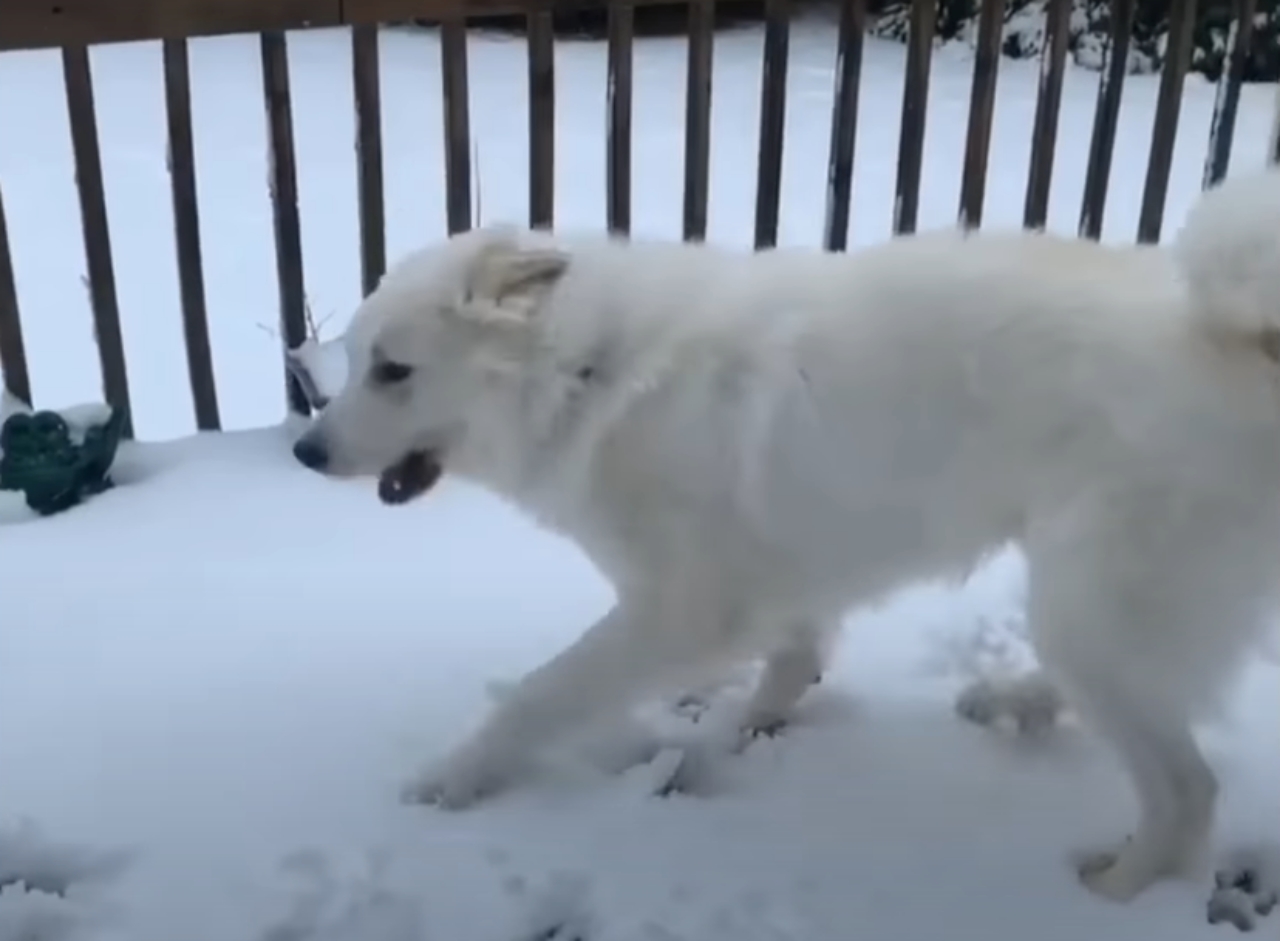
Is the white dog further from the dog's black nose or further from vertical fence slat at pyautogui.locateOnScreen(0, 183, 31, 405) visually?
vertical fence slat at pyautogui.locateOnScreen(0, 183, 31, 405)

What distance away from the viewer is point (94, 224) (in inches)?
150

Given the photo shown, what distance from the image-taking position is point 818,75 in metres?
8.55

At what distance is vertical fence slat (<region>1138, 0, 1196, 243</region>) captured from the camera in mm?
4445

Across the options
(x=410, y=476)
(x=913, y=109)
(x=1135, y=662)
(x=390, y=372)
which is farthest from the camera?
(x=913, y=109)

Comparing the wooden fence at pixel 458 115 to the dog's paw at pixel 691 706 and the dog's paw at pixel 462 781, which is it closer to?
the dog's paw at pixel 691 706

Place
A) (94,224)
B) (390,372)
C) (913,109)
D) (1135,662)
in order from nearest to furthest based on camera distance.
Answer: (1135,662), (390,372), (94,224), (913,109)

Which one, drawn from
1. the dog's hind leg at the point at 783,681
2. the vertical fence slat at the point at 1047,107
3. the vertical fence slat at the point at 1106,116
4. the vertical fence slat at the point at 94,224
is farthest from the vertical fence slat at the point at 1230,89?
the vertical fence slat at the point at 94,224

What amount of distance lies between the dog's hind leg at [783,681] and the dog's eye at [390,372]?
2.74 ft

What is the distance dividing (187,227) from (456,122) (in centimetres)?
74

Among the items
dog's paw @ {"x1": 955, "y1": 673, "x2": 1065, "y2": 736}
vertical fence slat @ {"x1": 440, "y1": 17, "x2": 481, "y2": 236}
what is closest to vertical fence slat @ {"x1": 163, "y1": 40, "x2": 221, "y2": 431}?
vertical fence slat @ {"x1": 440, "y1": 17, "x2": 481, "y2": 236}

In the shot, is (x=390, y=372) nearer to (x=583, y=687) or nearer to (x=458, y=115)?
(x=583, y=687)

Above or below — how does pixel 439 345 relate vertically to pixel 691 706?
above

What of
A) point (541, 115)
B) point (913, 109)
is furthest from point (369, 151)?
point (913, 109)

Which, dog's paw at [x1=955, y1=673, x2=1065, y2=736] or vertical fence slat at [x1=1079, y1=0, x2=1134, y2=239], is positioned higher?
vertical fence slat at [x1=1079, y1=0, x2=1134, y2=239]
